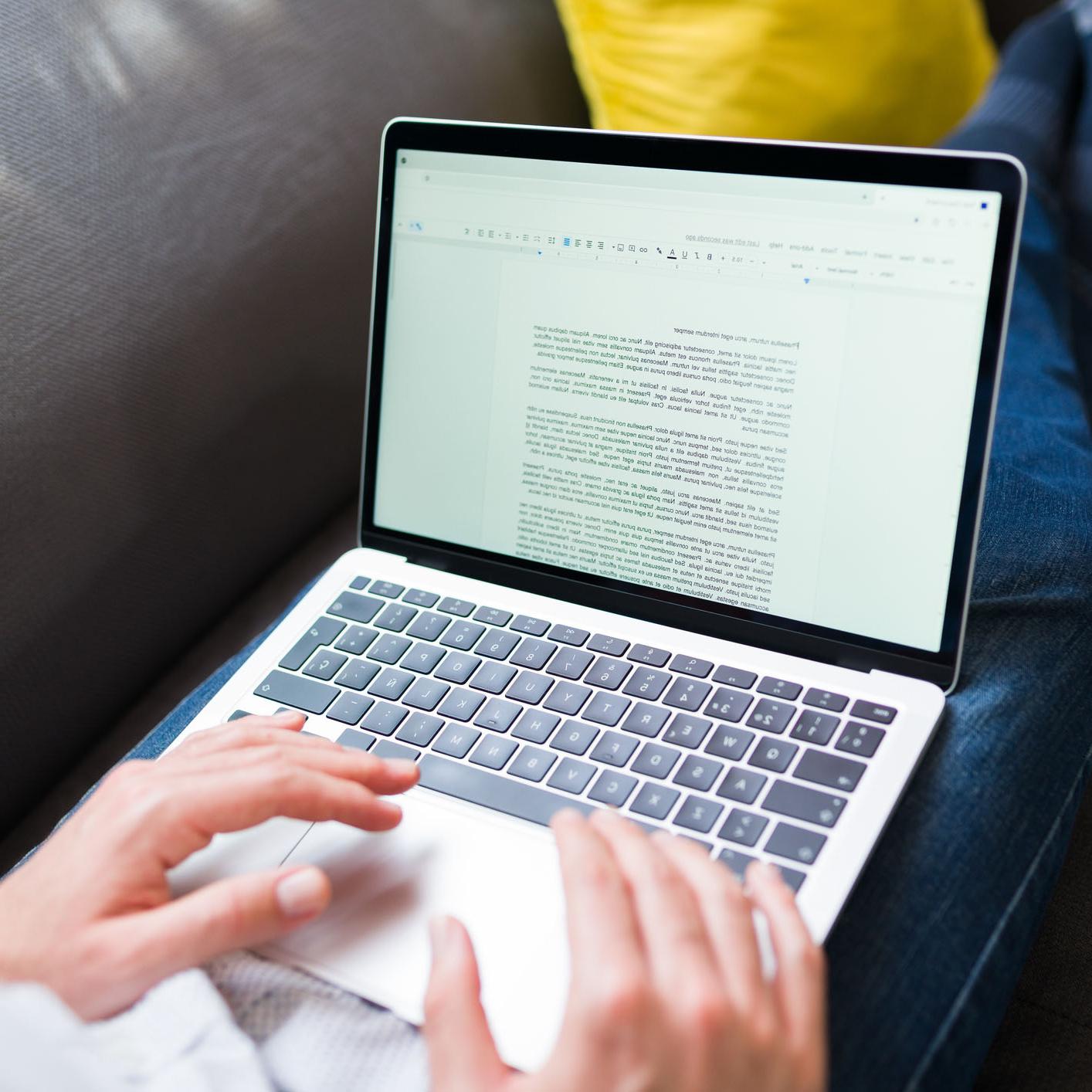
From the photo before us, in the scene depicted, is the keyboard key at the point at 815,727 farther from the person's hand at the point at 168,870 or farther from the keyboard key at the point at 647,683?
the person's hand at the point at 168,870

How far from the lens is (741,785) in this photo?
45 centimetres

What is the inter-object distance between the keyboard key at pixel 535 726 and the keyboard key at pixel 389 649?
0.09 meters

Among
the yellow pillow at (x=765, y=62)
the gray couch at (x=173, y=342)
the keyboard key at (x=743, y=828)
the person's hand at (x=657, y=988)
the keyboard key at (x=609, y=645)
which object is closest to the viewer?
the person's hand at (x=657, y=988)

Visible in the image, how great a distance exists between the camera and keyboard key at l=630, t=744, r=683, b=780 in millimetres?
467

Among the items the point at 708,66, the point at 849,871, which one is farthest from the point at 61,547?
the point at 708,66

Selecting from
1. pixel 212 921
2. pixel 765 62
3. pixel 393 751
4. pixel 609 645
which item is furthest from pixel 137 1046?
pixel 765 62

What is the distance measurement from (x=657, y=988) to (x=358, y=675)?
10.5 inches

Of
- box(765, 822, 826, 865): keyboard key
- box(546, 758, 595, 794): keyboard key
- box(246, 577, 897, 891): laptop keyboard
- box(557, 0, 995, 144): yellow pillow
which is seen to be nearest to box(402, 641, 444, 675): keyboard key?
box(246, 577, 897, 891): laptop keyboard

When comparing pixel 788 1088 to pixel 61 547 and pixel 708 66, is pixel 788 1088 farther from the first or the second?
pixel 708 66

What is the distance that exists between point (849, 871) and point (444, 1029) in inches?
6.8

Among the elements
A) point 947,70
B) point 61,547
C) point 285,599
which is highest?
point 947,70

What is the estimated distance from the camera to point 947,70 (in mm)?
999

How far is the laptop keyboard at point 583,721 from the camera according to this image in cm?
45

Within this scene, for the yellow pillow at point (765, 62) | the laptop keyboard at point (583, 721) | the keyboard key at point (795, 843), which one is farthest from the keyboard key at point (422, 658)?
the yellow pillow at point (765, 62)
